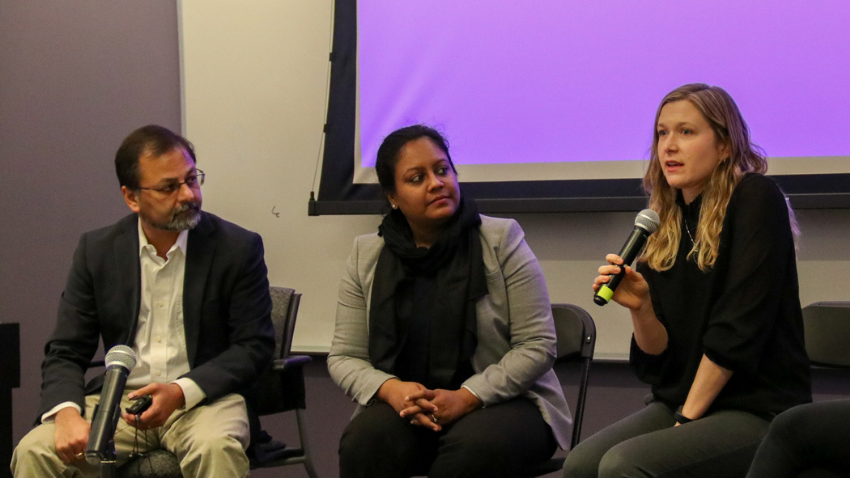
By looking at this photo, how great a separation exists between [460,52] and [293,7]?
0.74m

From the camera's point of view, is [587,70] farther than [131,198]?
Yes

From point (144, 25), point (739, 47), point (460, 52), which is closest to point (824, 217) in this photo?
point (739, 47)

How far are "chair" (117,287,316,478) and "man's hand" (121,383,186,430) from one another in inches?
4.4

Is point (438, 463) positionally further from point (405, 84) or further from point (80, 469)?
point (405, 84)

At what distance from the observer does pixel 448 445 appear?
6.44ft

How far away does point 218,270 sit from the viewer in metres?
2.36

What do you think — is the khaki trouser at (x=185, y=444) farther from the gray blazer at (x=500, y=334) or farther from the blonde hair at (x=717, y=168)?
the blonde hair at (x=717, y=168)

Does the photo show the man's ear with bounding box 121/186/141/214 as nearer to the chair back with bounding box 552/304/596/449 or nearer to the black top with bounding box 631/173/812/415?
the chair back with bounding box 552/304/596/449

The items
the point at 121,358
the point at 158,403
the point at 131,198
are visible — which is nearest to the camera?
the point at 121,358

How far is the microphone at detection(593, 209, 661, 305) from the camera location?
1.53 metres

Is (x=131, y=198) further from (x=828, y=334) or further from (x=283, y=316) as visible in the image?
(x=828, y=334)

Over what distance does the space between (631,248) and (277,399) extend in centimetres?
126

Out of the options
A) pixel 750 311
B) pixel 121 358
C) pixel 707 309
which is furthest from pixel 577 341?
pixel 121 358

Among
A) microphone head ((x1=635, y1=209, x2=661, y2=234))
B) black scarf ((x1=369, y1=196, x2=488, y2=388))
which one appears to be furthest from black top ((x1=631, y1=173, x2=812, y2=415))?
black scarf ((x1=369, y1=196, x2=488, y2=388))
